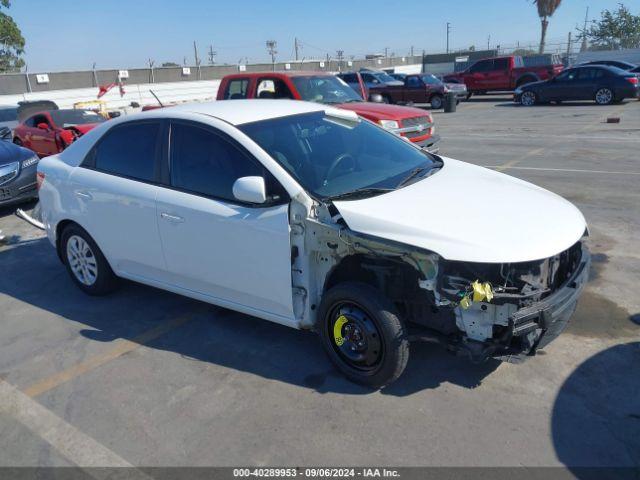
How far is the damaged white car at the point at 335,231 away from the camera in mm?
3184

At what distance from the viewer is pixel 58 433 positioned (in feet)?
11.1

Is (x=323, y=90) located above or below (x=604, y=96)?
above

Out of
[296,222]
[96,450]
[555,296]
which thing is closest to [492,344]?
[555,296]

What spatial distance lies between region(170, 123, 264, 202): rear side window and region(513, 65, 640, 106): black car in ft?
68.1

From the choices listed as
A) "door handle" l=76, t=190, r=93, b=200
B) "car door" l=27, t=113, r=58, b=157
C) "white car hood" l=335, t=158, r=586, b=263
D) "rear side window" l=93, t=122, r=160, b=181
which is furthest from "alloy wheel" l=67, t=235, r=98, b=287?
"car door" l=27, t=113, r=58, b=157

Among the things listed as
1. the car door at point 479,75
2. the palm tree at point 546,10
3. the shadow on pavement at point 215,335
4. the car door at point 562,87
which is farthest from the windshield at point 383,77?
the palm tree at point 546,10

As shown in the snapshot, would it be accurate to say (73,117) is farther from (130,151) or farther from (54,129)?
(130,151)

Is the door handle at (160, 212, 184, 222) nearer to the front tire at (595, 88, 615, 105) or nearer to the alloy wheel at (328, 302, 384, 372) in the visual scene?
the alloy wheel at (328, 302, 384, 372)

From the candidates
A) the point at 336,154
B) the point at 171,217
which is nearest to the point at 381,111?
the point at 336,154

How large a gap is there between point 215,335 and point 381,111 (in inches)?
276

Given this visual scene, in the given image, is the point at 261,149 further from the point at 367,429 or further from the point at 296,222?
the point at 367,429

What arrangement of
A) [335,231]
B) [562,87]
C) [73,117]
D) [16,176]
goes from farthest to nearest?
[562,87] → [73,117] → [16,176] → [335,231]

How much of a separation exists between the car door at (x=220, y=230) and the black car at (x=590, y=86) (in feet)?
68.3

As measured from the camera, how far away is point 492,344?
3.20 m
